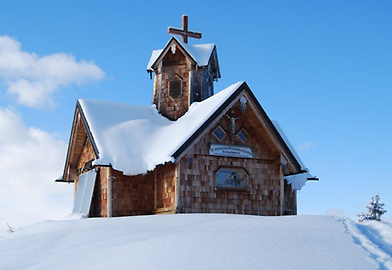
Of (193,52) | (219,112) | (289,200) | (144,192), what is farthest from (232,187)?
(193,52)

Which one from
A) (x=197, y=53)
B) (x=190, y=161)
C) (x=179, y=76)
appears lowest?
(x=190, y=161)

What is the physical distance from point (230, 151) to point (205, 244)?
385 inches

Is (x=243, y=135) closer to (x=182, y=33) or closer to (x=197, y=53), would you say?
(x=197, y=53)

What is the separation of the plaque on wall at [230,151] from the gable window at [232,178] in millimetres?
568

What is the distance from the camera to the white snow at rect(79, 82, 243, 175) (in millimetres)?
18766

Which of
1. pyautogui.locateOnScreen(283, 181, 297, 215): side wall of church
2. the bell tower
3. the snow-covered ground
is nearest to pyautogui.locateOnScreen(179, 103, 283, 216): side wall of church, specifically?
pyautogui.locateOnScreen(283, 181, 297, 215): side wall of church

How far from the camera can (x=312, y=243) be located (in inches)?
388

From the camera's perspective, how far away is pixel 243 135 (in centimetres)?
1986

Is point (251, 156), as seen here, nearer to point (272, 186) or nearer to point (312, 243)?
point (272, 186)

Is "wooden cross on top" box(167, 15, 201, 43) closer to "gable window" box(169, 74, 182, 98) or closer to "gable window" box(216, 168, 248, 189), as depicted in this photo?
"gable window" box(169, 74, 182, 98)

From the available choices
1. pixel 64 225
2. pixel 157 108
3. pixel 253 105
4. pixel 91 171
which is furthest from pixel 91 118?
pixel 64 225

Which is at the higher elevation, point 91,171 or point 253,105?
point 253,105

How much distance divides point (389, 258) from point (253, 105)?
10.6 meters

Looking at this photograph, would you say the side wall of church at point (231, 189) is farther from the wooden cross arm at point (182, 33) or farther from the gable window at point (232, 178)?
the wooden cross arm at point (182, 33)
